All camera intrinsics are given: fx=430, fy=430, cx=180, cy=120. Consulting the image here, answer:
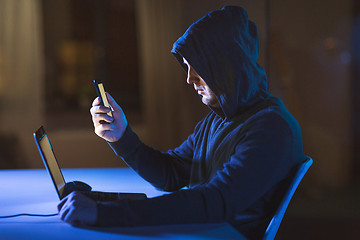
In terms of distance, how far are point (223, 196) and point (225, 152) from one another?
210mm

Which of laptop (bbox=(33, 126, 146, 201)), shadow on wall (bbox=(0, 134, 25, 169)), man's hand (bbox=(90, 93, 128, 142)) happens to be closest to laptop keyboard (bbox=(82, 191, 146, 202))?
laptop (bbox=(33, 126, 146, 201))

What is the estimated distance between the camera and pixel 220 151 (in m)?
1.29

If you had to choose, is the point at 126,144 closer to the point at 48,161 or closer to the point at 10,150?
the point at 48,161

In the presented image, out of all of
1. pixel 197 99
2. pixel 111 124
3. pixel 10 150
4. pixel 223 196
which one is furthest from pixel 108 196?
pixel 10 150

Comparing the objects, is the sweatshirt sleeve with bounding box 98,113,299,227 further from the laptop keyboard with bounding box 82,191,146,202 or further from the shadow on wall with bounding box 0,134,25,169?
the shadow on wall with bounding box 0,134,25,169

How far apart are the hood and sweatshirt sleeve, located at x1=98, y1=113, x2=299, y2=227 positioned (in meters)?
0.20

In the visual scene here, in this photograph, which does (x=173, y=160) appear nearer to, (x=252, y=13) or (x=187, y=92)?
(x=252, y=13)

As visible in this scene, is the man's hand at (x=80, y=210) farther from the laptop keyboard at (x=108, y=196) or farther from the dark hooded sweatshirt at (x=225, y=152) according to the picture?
the laptop keyboard at (x=108, y=196)

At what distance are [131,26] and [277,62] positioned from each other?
7.88ft

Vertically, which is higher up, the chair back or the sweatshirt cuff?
the sweatshirt cuff

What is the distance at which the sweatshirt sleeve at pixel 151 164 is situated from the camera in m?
1.49

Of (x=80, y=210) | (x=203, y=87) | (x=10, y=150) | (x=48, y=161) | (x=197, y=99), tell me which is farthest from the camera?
(x=10, y=150)

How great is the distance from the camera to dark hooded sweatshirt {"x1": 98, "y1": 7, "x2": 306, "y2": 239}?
1078 mm

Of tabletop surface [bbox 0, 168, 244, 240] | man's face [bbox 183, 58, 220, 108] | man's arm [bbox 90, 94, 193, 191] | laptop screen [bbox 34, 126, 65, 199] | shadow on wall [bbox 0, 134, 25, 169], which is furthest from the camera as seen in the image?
shadow on wall [bbox 0, 134, 25, 169]
